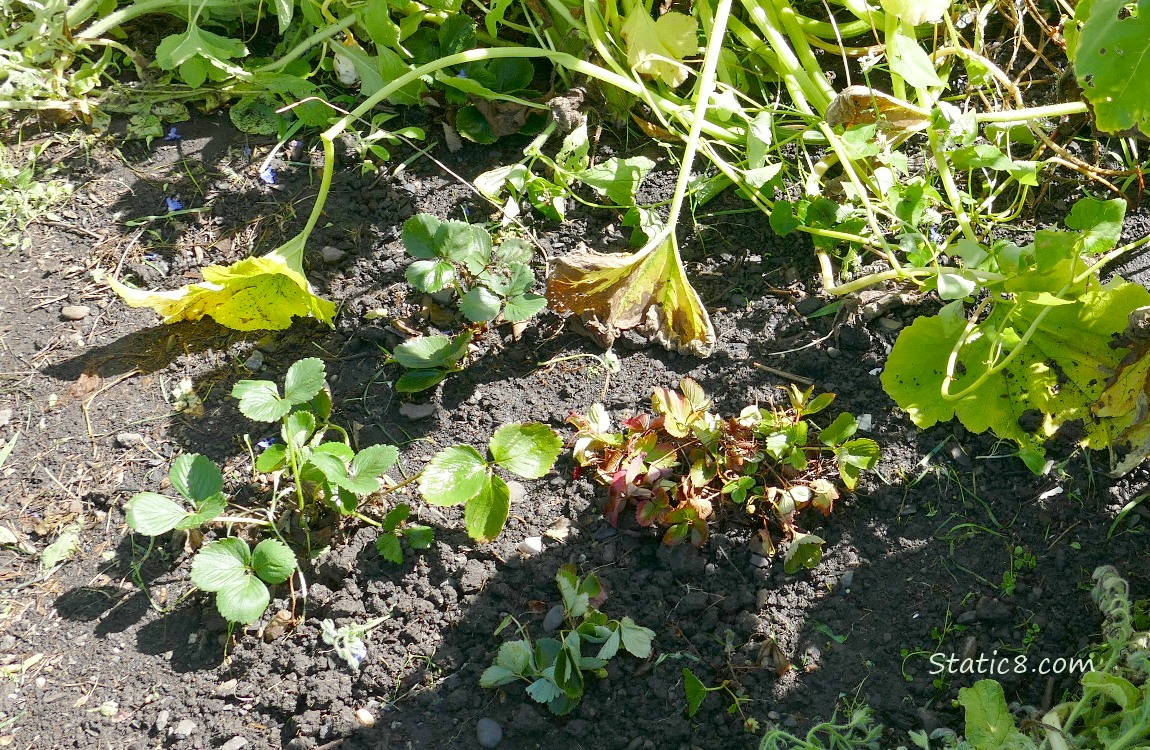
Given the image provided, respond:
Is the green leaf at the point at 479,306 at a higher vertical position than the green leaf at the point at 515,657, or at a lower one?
higher

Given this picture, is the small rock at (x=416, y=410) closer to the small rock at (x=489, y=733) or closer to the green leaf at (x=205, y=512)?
the green leaf at (x=205, y=512)

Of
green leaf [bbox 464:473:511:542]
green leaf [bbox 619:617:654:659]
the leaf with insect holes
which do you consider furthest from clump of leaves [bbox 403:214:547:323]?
green leaf [bbox 619:617:654:659]

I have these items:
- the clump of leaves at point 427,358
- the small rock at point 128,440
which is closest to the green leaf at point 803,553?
the clump of leaves at point 427,358

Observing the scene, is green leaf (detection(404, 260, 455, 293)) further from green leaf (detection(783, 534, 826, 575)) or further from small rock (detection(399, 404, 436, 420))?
green leaf (detection(783, 534, 826, 575))

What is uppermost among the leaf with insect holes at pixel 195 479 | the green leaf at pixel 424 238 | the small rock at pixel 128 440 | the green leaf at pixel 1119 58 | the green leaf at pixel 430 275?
the green leaf at pixel 1119 58

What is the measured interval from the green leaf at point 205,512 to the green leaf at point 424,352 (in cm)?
45

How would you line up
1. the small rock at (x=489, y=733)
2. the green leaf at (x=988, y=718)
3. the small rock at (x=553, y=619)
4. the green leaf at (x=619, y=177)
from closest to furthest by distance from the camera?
the green leaf at (x=988, y=718), the small rock at (x=489, y=733), the small rock at (x=553, y=619), the green leaf at (x=619, y=177)

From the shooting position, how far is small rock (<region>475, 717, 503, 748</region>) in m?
1.56

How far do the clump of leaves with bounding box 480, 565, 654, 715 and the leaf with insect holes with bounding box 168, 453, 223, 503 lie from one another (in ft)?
1.94

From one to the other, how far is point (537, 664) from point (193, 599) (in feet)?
2.19

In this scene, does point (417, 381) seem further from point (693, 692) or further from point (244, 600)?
point (693, 692)

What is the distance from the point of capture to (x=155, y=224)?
221 centimetres

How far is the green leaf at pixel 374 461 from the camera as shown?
1684 millimetres

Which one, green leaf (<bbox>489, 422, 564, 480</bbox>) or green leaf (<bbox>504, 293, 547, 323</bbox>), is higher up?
green leaf (<bbox>504, 293, 547, 323</bbox>)
